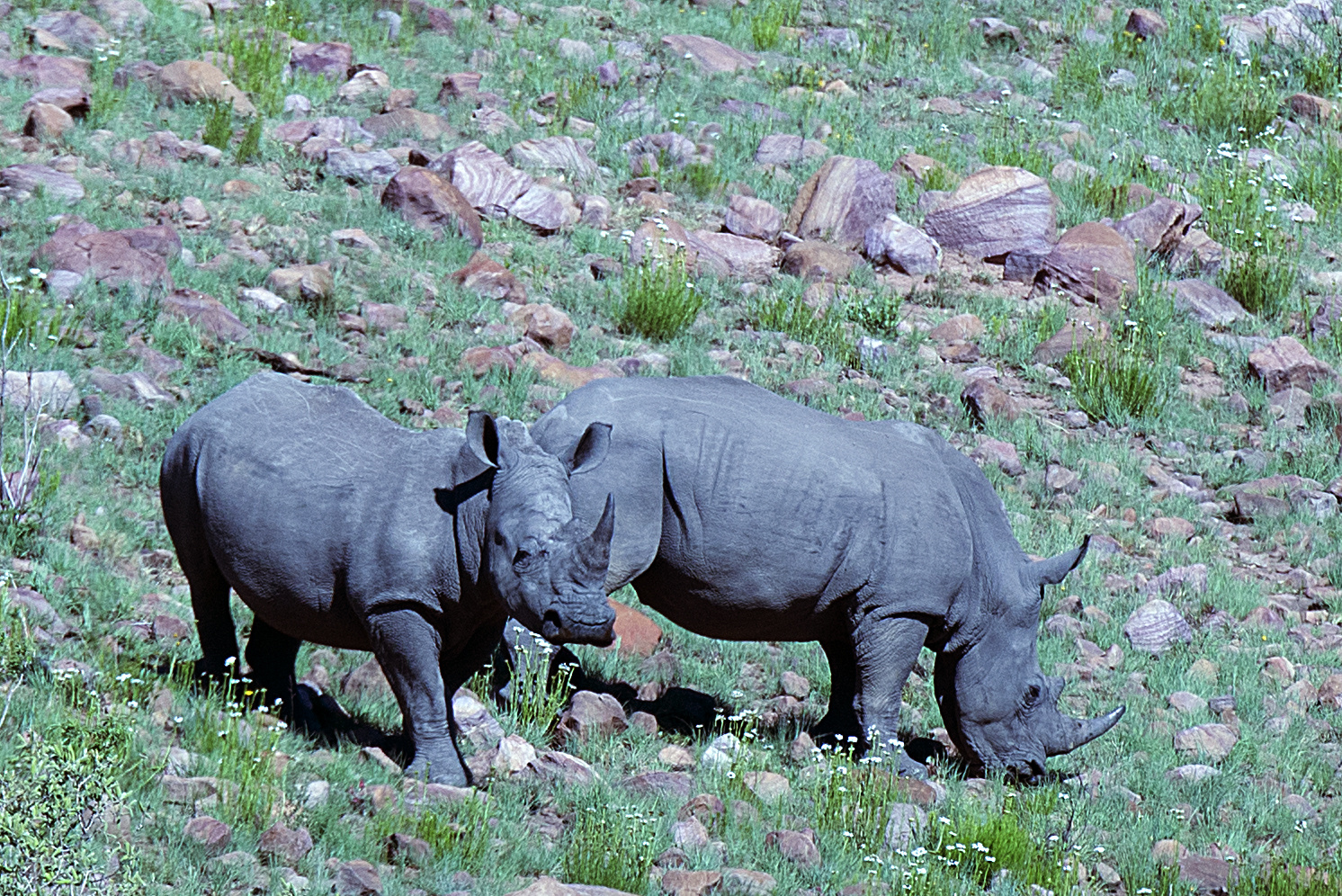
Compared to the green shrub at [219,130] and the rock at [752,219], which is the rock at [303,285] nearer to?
the green shrub at [219,130]

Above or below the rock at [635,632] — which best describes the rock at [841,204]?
above

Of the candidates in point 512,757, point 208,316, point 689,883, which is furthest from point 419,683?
point 208,316

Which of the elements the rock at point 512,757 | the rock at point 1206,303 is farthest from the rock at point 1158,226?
the rock at point 512,757

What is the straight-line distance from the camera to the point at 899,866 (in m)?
5.38

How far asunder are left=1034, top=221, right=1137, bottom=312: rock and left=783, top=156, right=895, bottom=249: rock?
1229mm

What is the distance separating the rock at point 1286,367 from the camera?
420 inches

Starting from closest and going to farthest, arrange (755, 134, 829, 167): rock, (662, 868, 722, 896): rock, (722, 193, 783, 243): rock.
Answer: (662, 868, 722, 896): rock
(722, 193, 783, 243): rock
(755, 134, 829, 167): rock

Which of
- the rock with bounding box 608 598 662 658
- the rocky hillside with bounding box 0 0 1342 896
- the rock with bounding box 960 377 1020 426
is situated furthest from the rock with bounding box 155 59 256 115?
the rock with bounding box 608 598 662 658

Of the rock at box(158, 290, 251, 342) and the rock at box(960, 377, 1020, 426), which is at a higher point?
the rock at box(960, 377, 1020, 426)

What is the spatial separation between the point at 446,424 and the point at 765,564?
3.05 meters

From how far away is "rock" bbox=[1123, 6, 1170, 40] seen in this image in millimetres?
15789

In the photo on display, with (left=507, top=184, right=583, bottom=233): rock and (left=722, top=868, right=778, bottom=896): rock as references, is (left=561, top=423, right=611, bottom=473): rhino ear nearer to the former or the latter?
(left=722, top=868, right=778, bottom=896): rock

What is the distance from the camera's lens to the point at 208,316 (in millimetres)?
9141

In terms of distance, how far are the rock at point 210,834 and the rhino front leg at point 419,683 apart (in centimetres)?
85
